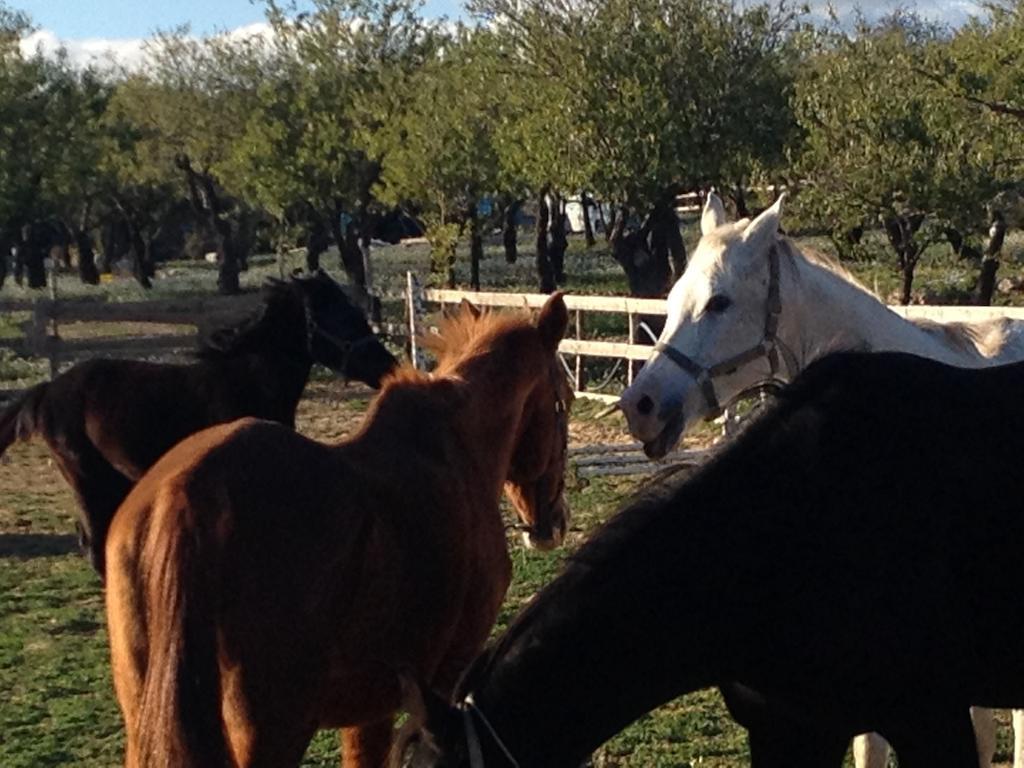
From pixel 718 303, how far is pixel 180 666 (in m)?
2.61

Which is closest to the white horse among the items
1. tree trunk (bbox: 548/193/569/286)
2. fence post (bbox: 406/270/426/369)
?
fence post (bbox: 406/270/426/369)

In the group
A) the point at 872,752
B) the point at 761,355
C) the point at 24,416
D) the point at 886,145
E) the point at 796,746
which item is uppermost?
the point at 886,145

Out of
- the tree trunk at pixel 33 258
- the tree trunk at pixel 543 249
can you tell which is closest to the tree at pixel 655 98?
the tree trunk at pixel 543 249

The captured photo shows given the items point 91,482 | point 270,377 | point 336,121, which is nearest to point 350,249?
point 336,121

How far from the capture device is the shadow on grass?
398 inches

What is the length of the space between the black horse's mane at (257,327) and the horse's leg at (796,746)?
16.7ft

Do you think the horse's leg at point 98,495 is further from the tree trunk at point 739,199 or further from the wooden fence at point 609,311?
the tree trunk at point 739,199

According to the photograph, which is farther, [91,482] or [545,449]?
[91,482]

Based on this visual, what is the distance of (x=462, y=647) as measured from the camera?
393 cm

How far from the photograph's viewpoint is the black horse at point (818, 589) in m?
2.73

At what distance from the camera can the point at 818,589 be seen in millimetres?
2818

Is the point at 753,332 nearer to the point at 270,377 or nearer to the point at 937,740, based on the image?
the point at 937,740

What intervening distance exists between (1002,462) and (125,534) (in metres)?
2.01

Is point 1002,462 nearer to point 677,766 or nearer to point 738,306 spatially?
point 738,306
